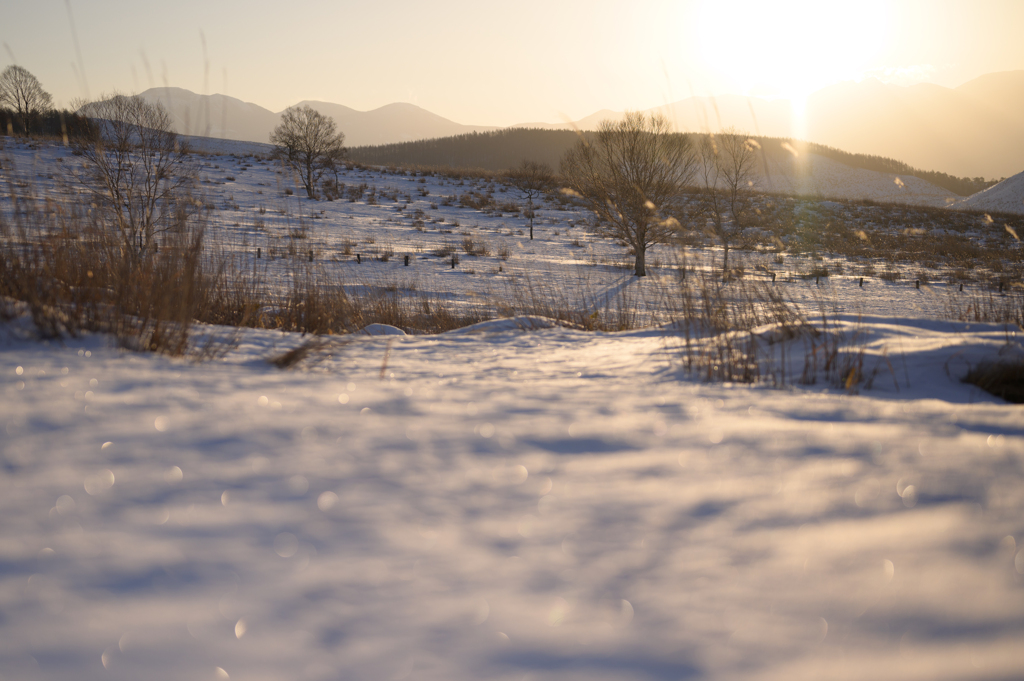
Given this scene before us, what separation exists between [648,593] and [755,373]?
179cm

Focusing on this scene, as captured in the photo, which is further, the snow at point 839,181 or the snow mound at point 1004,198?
the snow at point 839,181

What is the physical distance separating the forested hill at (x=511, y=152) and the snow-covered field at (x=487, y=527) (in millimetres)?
54107

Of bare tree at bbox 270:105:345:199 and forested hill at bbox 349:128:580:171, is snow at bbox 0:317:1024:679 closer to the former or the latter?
bare tree at bbox 270:105:345:199

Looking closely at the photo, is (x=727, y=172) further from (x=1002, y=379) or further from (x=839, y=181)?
(x=839, y=181)

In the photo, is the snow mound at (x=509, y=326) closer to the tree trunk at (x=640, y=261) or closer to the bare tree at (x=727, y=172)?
the bare tree at (x=727, y=172)

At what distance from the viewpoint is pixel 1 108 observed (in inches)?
1041

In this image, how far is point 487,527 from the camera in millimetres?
994

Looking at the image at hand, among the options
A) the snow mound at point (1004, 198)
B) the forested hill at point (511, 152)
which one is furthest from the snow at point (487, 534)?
the forested hill at point (511, 152)

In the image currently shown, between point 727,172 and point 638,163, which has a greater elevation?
point 638,163

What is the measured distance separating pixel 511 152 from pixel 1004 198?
45615 mm

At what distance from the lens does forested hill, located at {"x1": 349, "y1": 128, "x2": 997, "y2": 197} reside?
51.8 meters

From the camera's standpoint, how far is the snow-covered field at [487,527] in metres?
0.69

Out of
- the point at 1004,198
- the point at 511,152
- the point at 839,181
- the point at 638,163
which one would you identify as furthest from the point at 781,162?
the point at 638,163

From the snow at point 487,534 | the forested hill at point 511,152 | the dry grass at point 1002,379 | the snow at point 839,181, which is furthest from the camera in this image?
the forested hill at point 511,152
